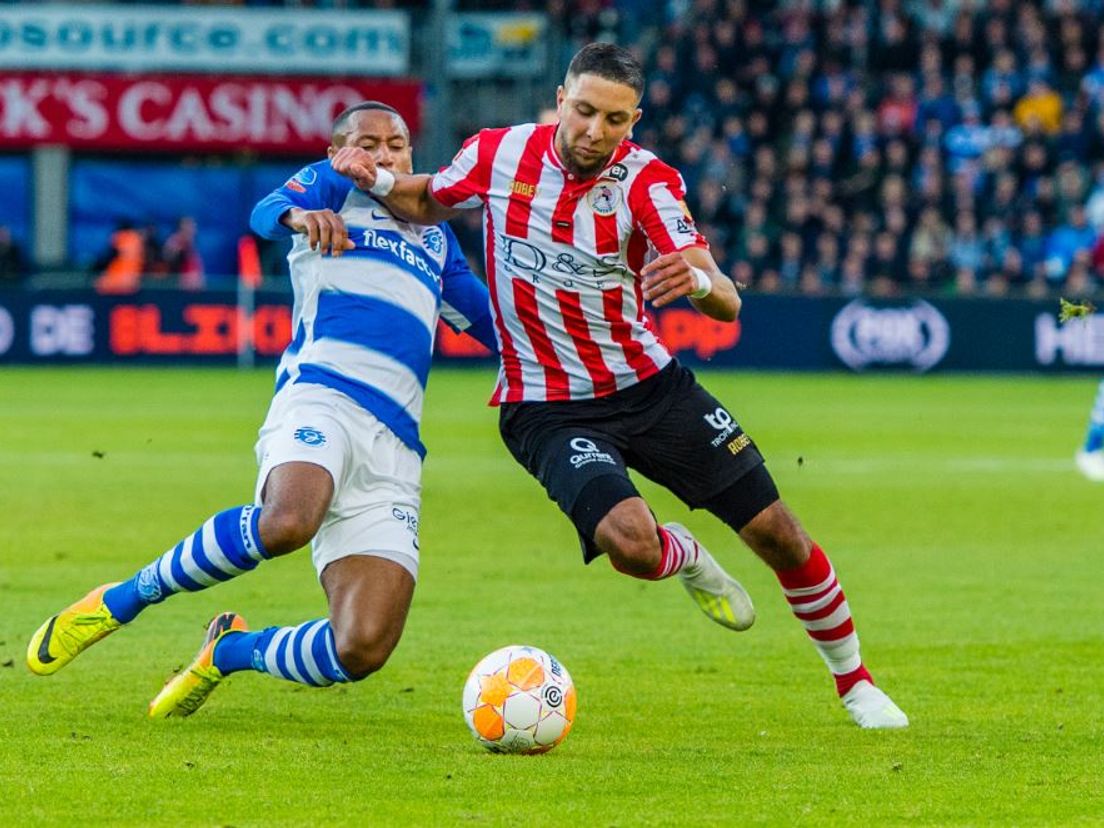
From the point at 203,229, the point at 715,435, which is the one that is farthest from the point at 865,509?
the point at 203,229

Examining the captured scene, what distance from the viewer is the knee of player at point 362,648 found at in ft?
20.7

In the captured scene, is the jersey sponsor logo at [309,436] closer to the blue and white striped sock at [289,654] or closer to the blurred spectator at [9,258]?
the blue and white striped sock at [289,654]

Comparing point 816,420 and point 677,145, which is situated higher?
point 677,145

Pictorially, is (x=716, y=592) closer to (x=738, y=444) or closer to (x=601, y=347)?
(x=738, y=444)

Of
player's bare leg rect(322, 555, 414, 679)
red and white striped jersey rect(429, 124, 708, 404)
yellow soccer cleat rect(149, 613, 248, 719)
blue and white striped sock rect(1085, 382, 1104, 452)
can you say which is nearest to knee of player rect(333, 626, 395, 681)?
player's bare leg rect(322, 555, 414, 679)

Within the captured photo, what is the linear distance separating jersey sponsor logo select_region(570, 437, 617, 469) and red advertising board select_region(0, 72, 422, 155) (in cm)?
2512

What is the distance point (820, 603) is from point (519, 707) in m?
1.27

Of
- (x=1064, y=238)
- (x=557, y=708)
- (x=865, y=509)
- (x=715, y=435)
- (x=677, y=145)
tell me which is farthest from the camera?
(x=677, y=145)

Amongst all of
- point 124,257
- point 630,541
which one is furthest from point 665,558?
point 124,257

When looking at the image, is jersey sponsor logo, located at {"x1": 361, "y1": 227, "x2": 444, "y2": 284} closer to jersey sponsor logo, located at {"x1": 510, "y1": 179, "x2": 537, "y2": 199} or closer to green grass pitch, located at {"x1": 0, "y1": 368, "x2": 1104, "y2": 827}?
jersey sponsor logo, located at {"x1": 510, "y1": 179, "x2": 537, "y2": 199}

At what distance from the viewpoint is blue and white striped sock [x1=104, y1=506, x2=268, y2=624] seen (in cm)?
625

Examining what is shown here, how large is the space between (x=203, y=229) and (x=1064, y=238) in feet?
46.0

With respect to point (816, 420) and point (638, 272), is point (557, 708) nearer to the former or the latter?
point (638, 272)

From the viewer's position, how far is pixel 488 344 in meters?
7.19
